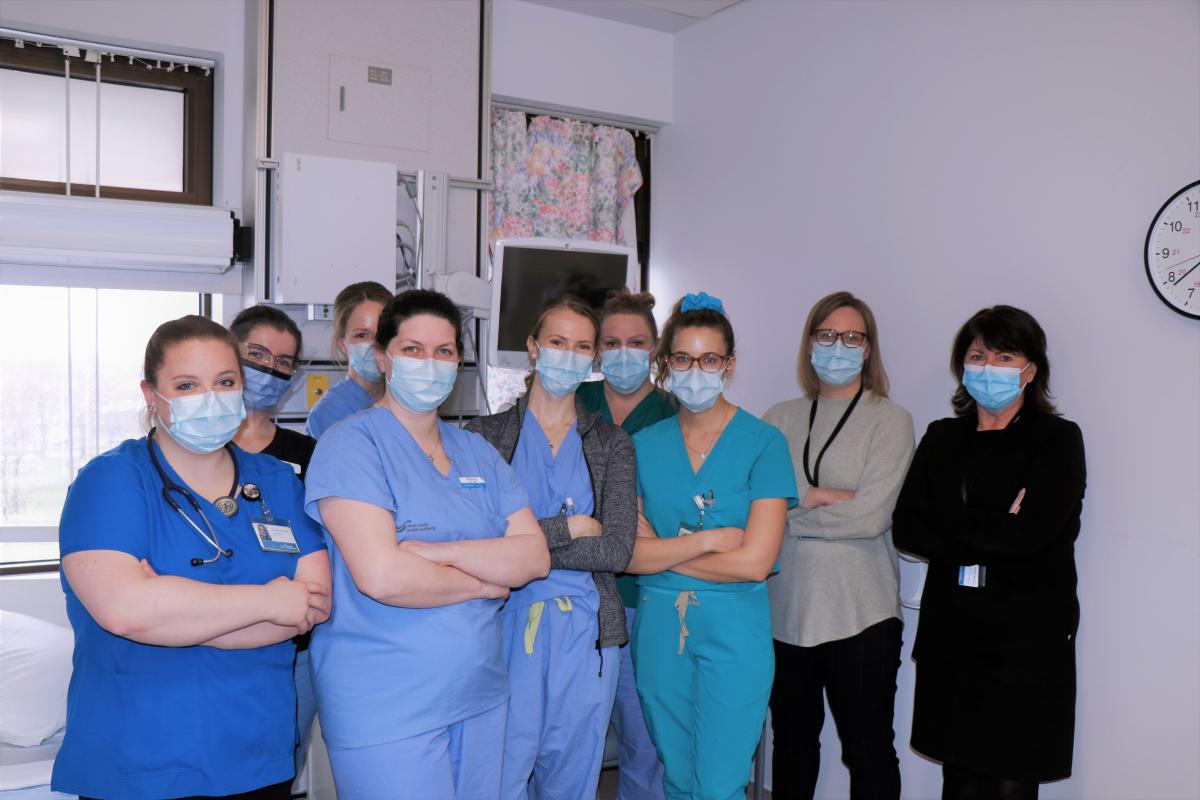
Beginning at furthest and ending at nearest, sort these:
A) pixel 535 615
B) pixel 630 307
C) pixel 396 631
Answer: pixel 630 307 → pixel 535 615 → pixel 396 631

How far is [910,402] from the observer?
3.13 m

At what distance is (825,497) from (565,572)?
821 millimetres

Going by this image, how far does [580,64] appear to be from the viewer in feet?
13.5

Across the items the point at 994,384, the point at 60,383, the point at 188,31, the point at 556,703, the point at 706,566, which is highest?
the point at 188,31

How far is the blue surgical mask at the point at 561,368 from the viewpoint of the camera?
225cm

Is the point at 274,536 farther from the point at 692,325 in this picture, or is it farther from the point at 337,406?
the point at 692,325

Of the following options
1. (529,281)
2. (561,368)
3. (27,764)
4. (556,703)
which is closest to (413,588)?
(556,703)

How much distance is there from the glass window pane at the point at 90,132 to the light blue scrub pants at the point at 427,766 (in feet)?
8.40

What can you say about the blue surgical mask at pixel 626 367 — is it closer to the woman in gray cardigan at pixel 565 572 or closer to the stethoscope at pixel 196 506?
the woman in gray cardigan at pixel 565 572

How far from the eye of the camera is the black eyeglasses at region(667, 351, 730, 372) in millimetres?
2367

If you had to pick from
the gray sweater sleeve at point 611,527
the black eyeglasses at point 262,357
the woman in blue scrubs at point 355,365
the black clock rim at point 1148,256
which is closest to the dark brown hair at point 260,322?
the black eyeglasses at point 262,357

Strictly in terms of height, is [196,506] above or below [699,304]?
below

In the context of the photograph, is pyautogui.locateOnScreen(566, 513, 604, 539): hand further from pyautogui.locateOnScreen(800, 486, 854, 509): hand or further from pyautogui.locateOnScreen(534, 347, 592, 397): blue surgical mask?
pyautogui.locateOnScreen(800, 486, 854, 509): hand

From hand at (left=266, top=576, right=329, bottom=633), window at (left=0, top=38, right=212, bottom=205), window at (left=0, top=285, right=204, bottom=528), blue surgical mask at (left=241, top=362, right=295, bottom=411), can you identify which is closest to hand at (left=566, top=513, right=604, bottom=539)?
hand at (left=266, top=576, right=329, bottom=633)
